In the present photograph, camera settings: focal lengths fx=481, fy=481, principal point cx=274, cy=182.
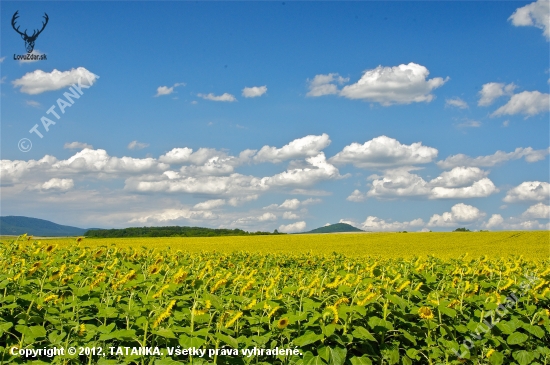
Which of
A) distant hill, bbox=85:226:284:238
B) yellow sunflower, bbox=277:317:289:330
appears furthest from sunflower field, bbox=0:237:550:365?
distant hill, bbox=85:226:284:238

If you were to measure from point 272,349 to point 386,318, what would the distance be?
143 centimetres

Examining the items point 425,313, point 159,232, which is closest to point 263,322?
point 425,313

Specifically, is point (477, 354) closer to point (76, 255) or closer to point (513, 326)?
point (513, 326)

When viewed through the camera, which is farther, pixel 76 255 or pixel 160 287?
pixel 76 255

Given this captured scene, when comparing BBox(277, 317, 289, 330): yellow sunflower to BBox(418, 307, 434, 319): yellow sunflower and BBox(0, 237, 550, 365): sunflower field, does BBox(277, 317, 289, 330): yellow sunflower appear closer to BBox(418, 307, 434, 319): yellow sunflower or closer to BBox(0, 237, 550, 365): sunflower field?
BBox(0, 237, 550, 365): sunflower field

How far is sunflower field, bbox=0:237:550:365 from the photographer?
4516 mm

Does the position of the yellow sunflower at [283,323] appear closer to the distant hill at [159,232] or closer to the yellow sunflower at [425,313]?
the yellow sunflower at [425,313]

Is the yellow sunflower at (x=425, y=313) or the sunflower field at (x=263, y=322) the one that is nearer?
the sunflower field at (x=263, y=322)

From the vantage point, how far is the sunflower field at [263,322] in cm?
452

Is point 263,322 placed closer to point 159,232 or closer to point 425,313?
point 425,313

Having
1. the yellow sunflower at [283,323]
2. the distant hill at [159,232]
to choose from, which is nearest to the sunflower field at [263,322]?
the yellow sunflower at [283,323]

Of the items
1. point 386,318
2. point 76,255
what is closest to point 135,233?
point 76,255

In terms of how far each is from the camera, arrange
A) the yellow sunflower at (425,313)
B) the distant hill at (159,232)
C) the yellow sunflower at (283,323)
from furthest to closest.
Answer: the distant hill at (159,232) → the yellow sunflower at (425,313) → the yellow sunflower at (283,323)

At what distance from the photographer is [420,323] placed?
5.61 metres
